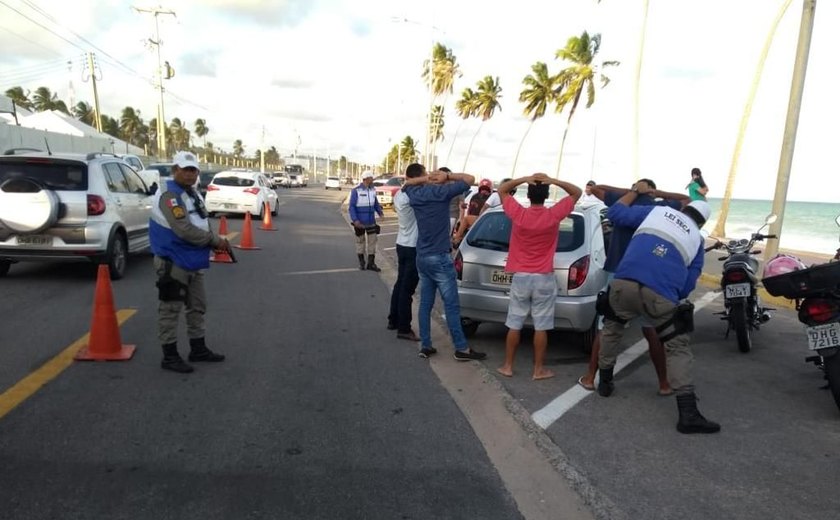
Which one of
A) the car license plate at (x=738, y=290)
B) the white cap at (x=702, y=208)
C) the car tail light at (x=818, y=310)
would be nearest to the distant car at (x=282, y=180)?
the car license plate at (x=738, y=290)

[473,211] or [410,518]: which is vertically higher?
[473,211]

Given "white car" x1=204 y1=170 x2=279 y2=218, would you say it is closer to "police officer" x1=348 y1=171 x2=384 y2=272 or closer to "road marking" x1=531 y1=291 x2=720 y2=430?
"police officer" x1=348 y1=171 x2=384 y2=272

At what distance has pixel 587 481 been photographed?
3.63 metres

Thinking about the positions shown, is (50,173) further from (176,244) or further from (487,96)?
(487,96)

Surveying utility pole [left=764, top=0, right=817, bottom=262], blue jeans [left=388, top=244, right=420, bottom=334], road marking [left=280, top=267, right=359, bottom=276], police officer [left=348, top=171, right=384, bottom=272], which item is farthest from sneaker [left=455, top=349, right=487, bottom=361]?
utility pole [left=764, top=0, right=817, bottom=262]

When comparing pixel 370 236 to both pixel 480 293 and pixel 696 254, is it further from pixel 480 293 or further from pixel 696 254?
pixel 696 254

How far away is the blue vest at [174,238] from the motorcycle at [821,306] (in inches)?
193

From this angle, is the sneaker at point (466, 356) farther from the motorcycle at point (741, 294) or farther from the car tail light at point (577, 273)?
the motorcycle at point (741, 294)

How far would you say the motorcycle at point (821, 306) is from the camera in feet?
15.4

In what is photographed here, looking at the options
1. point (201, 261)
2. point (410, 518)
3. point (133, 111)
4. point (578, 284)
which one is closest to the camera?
point (410, 518)

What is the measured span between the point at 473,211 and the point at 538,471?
27.9 feet

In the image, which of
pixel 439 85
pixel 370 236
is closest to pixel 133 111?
pixel 439 85

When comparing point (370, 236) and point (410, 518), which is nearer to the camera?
point (410, 518)

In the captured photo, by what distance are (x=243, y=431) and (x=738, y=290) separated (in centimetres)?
529
